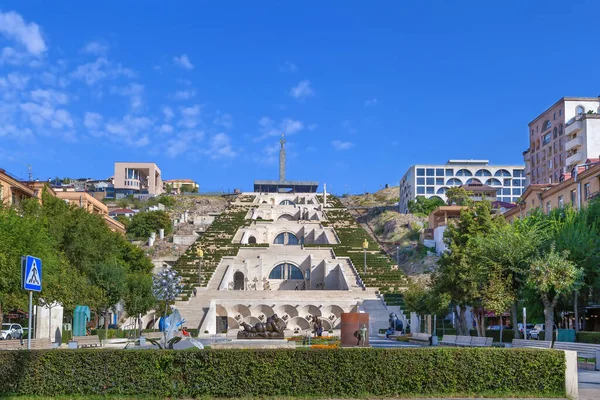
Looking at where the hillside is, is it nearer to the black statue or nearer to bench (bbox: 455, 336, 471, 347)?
the black statue

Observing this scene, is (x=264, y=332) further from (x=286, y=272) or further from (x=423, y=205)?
(x=423, y=205)

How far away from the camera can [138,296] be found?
157ft

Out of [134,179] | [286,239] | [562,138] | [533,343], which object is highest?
[134,179]

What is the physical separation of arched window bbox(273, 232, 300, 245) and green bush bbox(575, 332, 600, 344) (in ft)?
217

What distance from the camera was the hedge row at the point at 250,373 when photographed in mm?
14195

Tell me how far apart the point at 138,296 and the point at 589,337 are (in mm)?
30394

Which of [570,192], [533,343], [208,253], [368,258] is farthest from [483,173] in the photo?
[533,343]

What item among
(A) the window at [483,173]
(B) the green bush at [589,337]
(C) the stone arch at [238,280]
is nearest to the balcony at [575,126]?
(C) the stone arch at [238,280]

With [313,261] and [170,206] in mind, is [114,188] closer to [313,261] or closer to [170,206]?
[170,206]

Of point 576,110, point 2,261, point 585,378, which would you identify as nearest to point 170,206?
point 576,110

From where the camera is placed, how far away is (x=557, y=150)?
8769 centimetres

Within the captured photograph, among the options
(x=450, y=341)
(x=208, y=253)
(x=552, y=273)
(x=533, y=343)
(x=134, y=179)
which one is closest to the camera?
(x=533, y=343)

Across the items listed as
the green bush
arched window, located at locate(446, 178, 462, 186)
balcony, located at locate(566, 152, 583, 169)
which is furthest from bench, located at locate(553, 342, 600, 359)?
arched window, located at locate(446, 178, 462, 186)

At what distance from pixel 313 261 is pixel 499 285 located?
4220 centimetres
